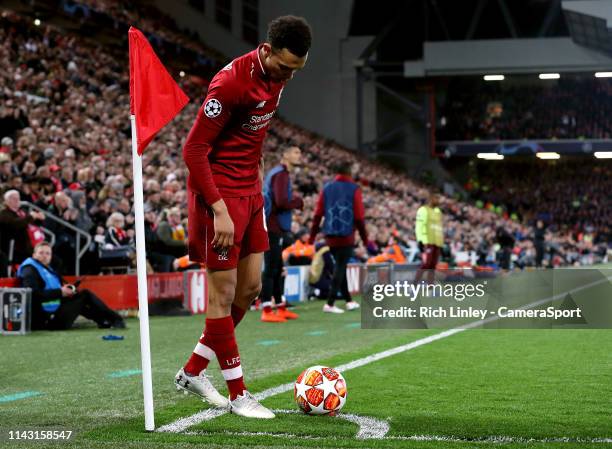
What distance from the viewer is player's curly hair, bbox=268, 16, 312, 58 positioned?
4762mm

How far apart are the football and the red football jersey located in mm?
1056

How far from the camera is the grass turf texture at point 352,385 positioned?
4453mm

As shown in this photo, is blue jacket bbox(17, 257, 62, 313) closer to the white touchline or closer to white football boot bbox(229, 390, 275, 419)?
the white touchline

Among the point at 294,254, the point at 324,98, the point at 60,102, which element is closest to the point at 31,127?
the point at 60,102

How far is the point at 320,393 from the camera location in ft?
16.2

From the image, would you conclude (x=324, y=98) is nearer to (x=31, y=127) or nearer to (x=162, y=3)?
(x=162, y=3)

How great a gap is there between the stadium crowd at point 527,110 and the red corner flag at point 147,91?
142 ft

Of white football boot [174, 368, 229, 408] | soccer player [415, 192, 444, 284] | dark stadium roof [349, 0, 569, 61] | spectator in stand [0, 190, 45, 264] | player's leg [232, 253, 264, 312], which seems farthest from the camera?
dark stadium roof [349, 0, 569, 61]

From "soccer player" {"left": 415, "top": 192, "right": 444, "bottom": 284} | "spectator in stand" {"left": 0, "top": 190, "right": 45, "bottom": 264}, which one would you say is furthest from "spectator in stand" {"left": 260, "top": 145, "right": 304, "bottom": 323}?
"soccer player" {"left": 415, "top": 192, "right": 444, "bottom": 284}

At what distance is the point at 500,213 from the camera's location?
48500 millimetres

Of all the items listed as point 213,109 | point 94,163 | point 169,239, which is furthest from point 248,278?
point 94,163

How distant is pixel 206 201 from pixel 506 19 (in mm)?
41992

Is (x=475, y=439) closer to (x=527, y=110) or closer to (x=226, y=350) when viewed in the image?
(x=226, y=350)

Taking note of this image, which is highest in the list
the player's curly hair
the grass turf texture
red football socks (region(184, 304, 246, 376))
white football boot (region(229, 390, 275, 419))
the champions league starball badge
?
the player's curly hair
